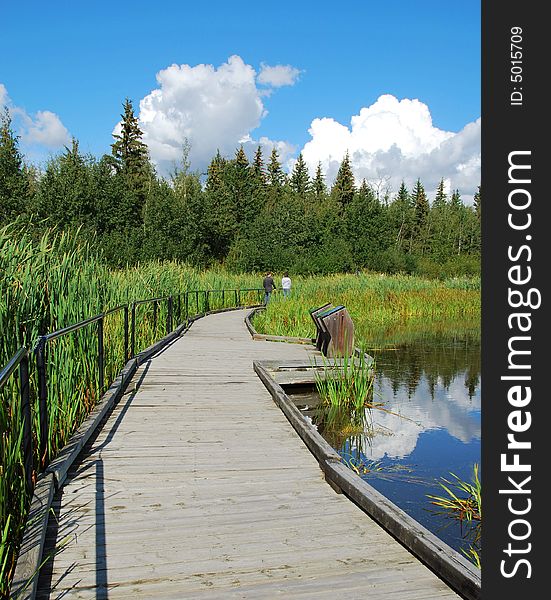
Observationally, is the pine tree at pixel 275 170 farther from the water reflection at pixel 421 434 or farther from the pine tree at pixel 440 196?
the water reflection at pixel 421 434

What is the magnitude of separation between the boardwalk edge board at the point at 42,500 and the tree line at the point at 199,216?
18.8m

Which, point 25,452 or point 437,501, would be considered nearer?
point 25,452

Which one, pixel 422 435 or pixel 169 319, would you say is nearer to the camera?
pixel 422 435

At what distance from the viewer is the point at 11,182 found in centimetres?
3228

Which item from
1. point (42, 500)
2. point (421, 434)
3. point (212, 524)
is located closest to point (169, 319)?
point (421, 434)

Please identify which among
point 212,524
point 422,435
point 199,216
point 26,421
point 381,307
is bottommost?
point 422,435

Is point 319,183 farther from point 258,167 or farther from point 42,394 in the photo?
point 42,394

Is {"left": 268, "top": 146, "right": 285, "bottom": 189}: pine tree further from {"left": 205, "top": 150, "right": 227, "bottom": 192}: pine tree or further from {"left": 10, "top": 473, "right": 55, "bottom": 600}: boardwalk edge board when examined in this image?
{"left": 10, "top": 473, "right": 55, "bottom": 600}: boardwalk edge board

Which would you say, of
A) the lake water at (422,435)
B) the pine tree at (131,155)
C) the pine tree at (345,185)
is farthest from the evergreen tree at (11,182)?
the pine tree at (345,185)

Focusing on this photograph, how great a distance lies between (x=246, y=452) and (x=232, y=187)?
52.8m

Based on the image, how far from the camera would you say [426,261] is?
49.2 meters

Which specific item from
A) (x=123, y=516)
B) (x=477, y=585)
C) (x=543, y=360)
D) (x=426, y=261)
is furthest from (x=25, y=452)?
(x=426, y=261)

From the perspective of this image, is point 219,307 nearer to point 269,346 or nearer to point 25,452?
point 269,346

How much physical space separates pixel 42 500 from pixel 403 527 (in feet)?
6.85
